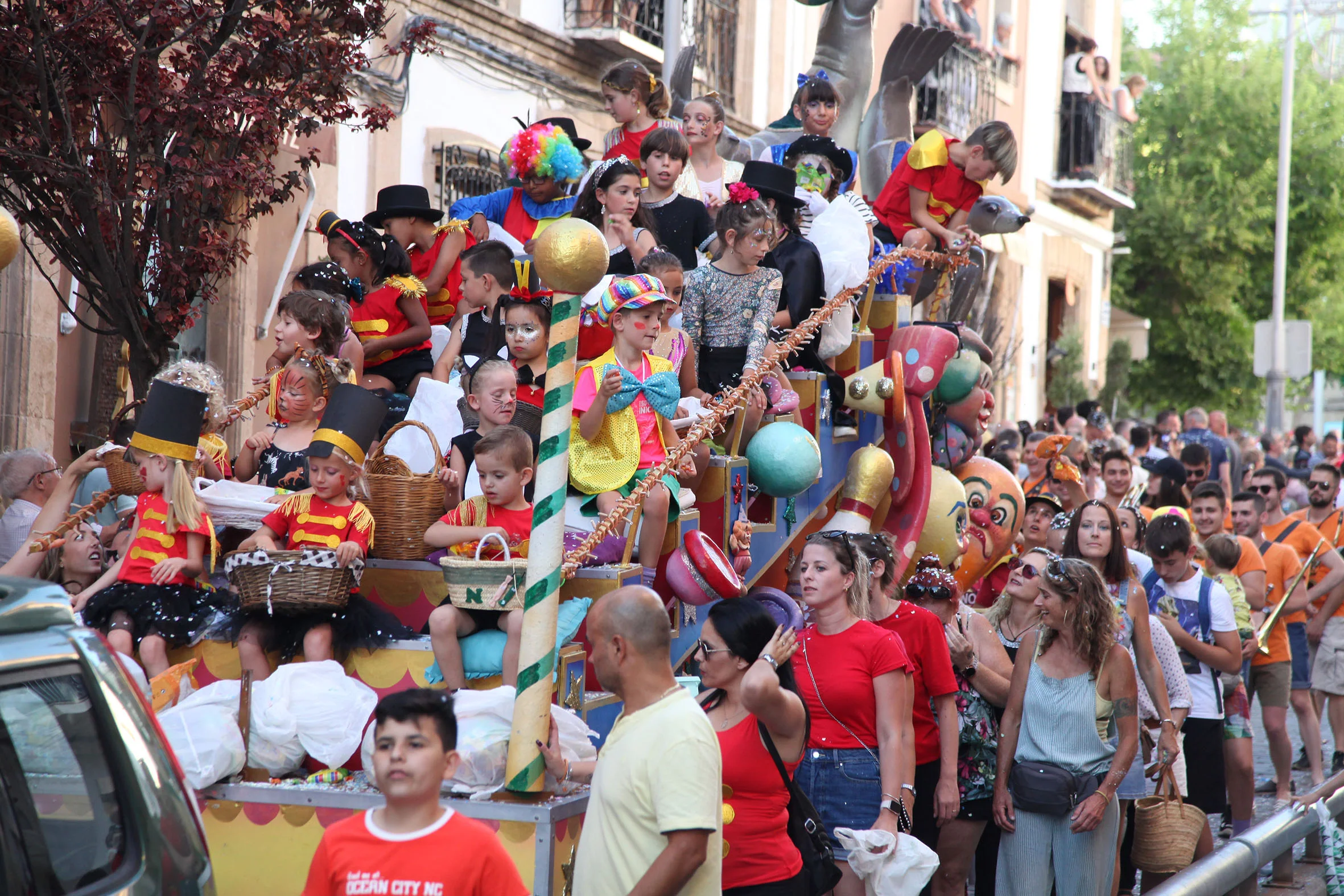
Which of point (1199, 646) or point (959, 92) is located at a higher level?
point (959, 92)

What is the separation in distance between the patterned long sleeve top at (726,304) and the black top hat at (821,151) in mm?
1657

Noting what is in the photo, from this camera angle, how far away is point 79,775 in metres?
2.90

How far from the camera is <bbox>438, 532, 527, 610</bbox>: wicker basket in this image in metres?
5.34

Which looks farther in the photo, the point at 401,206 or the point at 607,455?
the point at 401,206

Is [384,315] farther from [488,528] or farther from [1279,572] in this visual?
[1279,572]

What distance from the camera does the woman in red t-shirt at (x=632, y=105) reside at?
9.54m

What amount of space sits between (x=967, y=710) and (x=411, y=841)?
11.6ft

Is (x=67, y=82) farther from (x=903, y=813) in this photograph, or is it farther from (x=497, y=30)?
(x=497, y=30)

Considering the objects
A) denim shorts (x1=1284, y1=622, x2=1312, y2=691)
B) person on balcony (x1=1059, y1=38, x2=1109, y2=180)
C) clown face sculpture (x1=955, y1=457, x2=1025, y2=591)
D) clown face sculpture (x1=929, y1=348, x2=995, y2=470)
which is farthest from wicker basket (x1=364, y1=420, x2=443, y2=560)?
person on balcony (x1=1059, y1=38, x2=1109, y2=180)

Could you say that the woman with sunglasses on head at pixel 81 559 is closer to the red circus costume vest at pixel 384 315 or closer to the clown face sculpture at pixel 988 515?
the red circus costume vest at pixel 384 315

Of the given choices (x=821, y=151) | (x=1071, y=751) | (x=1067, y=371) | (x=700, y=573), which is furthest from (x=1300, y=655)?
(x=1067, y=371)

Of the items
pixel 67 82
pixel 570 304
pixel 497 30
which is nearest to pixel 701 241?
pixel 67 82

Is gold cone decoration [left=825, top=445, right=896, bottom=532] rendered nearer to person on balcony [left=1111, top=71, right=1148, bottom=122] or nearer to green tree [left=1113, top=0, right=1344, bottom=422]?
person on balcony [left=1111, top=71, right=1148, bottom=122]

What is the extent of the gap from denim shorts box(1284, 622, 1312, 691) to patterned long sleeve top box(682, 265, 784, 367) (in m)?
5.09
